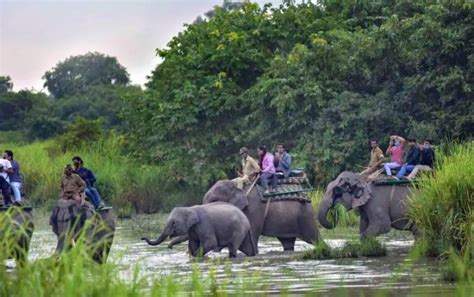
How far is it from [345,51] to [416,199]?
44.5 feet

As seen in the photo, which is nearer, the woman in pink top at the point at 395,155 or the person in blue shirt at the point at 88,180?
the person in blue shirt at the point at 88,180

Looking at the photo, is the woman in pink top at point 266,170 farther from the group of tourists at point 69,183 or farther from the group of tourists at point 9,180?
the group of tourists at point 9,180

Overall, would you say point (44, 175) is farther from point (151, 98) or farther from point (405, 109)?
point (405, 109)

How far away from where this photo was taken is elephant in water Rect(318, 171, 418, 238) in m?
23.7

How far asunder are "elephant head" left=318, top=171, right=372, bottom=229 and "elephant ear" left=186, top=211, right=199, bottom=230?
→ 3005 mm

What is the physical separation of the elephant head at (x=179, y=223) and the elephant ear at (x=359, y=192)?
335cm

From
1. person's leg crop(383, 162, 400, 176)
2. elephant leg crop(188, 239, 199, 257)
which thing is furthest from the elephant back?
person's leg crop(383, 162, 400, 176)

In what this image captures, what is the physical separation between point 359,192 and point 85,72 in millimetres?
59880

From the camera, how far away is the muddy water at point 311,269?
15.6 metres

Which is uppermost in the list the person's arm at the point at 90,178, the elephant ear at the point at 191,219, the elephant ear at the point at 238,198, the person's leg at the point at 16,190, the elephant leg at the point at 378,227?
the person's arm at the point at 90,178

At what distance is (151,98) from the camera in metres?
37.1

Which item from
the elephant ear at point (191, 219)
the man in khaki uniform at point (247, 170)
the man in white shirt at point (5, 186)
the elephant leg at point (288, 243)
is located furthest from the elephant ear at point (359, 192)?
the man in white shirt at point (5, 186)

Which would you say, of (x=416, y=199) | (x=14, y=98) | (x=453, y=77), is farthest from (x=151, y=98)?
(x=14, y=98)

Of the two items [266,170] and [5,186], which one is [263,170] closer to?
[266,170]
